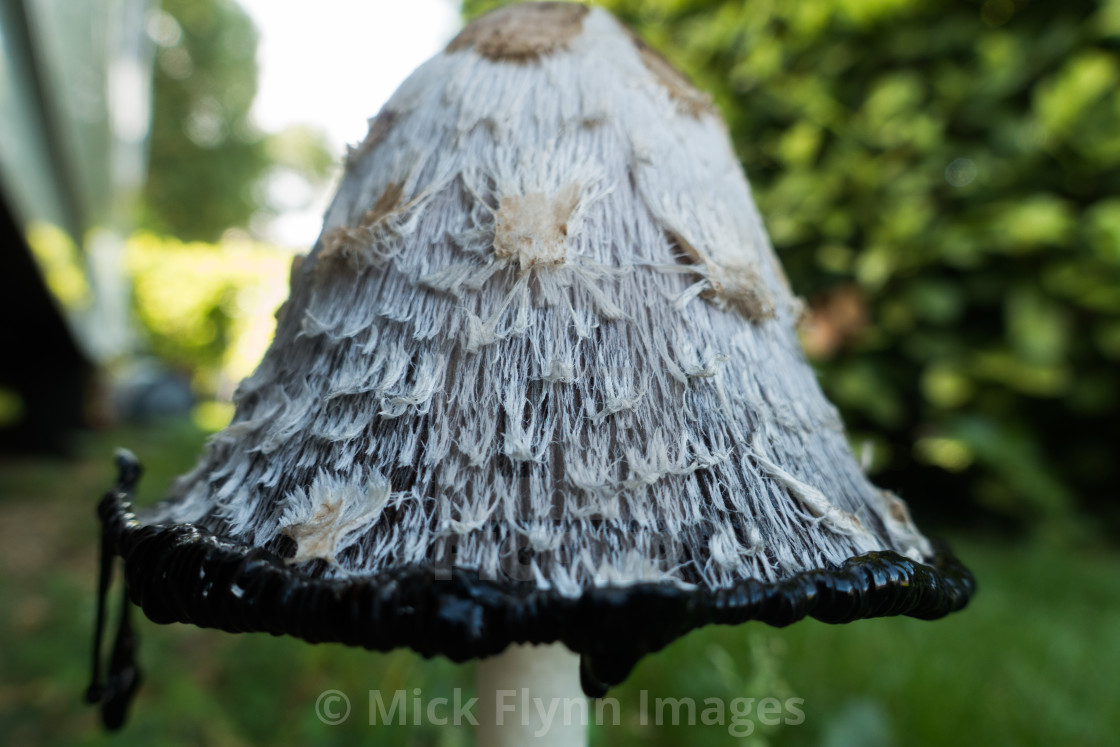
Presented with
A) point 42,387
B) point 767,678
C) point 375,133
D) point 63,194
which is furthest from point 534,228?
point 42,387

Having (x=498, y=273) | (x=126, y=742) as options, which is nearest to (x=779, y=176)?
(x=498, y=273)

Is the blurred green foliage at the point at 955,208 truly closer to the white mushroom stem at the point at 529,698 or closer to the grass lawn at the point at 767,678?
the grass lawn at the point at 767,678

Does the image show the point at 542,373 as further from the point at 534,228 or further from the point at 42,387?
the point at 42,387

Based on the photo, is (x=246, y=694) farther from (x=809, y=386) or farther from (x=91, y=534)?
(x=91, y=534)

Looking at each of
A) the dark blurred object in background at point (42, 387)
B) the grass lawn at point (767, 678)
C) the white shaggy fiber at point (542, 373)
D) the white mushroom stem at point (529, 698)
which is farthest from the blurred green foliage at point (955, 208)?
the dark blurred object in background at point (42, 387)

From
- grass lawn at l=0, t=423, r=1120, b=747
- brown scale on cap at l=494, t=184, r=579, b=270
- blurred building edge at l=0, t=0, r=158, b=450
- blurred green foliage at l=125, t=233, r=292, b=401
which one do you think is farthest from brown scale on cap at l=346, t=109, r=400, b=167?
blurred green foliage at l=125, t=233, r=292, b=401

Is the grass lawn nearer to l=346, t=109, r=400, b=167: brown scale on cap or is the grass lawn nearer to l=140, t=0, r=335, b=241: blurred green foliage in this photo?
l=346, t=109, r=400, b=167: brown scale on cap
